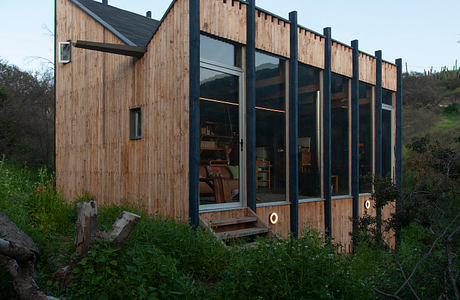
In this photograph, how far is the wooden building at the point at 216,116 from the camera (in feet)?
21.1

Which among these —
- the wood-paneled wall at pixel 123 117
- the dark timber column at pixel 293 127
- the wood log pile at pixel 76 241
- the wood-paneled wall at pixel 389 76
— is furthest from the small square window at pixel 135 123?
the wood-paneled wall at pixel 389 76

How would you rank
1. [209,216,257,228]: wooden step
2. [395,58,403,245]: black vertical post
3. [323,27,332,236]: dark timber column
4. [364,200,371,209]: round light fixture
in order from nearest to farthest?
[209,216,257,228]: wooden step → [323,27,332,236]: dark timber column → [364,200,371,209]: round light fixture → [395,58,403,245]: black vertical post

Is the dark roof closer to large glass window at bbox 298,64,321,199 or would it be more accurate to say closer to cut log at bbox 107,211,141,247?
large glass window at bbox 298,64,321,199

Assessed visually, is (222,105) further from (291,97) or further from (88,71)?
(88,71)

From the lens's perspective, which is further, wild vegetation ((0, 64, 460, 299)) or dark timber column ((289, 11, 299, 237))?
dark timber column ((289, 11, 299, 237))

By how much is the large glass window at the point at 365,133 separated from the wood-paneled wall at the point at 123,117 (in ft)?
19.5

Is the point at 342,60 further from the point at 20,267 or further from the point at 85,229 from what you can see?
the point at 20,267

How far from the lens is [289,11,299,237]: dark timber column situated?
8008mm

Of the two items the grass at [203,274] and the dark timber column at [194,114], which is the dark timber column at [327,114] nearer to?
the dark timber column at [194,114]

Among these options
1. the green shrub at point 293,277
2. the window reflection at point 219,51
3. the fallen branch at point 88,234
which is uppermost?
the window reflection at point 219,51

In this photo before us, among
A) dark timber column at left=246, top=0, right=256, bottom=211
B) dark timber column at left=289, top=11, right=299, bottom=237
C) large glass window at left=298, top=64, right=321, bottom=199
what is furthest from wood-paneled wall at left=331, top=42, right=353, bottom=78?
dark timber column at left=246, top=0, right=256, bottom=211

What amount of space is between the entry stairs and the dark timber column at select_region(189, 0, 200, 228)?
0.33 m

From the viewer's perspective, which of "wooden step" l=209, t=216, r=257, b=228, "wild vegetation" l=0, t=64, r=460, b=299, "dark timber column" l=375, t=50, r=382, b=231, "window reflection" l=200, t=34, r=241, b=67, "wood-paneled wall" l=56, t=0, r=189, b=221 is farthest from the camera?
"dark timber column" l=375, t=50, r=382, b=231

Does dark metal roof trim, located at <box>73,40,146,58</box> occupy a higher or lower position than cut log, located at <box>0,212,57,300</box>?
higher
